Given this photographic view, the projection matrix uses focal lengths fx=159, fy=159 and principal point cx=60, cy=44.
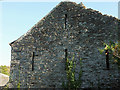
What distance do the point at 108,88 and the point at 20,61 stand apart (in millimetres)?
5186

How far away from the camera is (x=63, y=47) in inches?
360

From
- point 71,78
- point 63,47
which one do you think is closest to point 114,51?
point 71,78

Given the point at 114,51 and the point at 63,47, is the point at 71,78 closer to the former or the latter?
the point at 63,47

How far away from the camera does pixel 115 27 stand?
884cm

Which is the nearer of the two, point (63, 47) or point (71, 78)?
point (71, 78)

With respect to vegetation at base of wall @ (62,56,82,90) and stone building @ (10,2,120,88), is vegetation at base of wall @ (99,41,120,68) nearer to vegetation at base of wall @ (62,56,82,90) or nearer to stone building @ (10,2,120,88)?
stone building @ (10,2,120,88)

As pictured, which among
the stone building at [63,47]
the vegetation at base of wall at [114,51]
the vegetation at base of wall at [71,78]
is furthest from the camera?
the stone building at [63,47]

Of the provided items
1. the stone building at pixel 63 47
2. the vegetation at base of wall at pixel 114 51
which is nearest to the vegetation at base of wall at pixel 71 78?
the stone building at pixel 63 47

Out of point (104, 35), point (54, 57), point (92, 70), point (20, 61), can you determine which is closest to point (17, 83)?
point (20, 61)

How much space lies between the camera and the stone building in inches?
338

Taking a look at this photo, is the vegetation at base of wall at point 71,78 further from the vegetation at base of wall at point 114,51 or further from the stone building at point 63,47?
the vegetation at base of wall at point 114,51

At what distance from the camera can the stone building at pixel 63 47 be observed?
28.1ft

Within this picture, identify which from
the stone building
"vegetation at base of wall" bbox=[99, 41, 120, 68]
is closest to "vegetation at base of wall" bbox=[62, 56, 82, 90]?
the stone building

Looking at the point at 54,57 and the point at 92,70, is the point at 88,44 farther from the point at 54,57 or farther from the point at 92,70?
the point at 54,57
